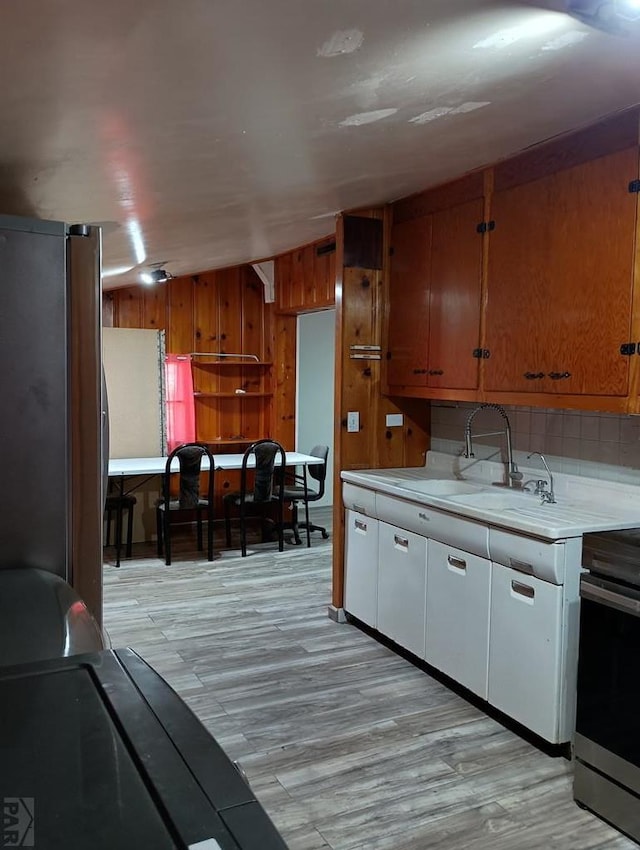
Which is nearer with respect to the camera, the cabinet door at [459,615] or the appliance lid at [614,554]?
the appliance lid at [614,554]

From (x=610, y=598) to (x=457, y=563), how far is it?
3.17ft

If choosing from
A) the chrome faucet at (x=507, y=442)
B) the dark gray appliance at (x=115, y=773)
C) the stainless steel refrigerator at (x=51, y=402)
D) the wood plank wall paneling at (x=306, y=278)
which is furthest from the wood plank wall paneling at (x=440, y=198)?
the dark gray appliance at (x=115, y=773)

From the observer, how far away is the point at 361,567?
390 centimetres

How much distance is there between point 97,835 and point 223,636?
3344mm

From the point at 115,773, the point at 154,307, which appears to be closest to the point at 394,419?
the point at 154,307

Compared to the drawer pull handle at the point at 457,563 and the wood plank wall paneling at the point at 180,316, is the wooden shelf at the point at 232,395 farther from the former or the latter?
the drawer pull handle at the point at 457,563

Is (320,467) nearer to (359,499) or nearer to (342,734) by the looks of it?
(359,499)

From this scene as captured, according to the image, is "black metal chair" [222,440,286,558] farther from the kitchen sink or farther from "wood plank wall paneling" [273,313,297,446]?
the kitchen sink

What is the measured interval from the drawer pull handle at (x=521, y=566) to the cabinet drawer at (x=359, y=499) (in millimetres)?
1102

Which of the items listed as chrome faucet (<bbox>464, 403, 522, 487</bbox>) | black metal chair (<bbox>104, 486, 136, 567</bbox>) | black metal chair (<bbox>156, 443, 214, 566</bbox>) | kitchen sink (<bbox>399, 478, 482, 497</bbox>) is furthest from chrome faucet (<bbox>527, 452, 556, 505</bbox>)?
black metal chair (<bbox>104, 486, 136, 567</bbox>)

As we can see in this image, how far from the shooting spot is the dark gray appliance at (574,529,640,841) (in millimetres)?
2133

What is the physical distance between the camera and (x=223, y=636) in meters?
3.91

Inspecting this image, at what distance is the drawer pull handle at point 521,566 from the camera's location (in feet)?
8.74

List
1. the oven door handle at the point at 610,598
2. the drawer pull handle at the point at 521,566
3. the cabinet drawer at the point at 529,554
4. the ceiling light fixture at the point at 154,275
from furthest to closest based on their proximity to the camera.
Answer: the ceiling light fixture at the point at 154,275, the drawer pull handle at the point at 521,566, the cabinet drawer at the point at 529,554, the oven door handle at the point at 610,598
